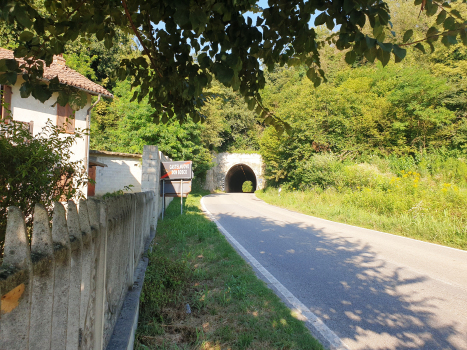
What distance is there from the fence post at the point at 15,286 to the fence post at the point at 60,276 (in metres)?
0.21

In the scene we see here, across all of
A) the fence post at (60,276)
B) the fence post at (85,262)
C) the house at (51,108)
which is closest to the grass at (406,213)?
the fence post at (85,262)

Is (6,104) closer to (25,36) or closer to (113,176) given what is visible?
(25,36)

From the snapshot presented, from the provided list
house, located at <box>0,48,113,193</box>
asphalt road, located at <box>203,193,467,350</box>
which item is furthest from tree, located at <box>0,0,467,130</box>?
house, located at <box>0,48,113,193</box>

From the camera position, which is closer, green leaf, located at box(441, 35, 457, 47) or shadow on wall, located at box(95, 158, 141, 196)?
green leaf, located at box(441, 35, 457, 47)

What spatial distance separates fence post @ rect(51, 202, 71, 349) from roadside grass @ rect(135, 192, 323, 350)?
6.61 feet

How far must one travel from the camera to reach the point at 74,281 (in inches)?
58.4

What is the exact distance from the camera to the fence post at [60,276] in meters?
1.29

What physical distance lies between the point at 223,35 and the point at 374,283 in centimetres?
459

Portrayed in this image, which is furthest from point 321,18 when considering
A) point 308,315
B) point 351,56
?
point 308,315

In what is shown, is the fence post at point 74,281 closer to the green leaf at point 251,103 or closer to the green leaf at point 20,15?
the green leaf at point 20,15

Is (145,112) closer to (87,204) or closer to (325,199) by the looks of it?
(325,199)

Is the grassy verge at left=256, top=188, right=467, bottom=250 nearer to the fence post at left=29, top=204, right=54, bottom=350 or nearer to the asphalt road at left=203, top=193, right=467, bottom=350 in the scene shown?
the asphalt road at left=203, top=193, right=467, bottom=350

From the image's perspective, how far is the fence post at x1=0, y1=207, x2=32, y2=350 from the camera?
98 cm

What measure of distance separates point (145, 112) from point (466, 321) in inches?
809
